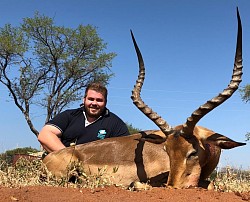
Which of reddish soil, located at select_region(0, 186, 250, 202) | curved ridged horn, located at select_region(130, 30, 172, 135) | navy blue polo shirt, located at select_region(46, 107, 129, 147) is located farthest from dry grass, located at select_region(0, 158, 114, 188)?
curved ridged horn, located at select_region(130, 30, 172, 135)

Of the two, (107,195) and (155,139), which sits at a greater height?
(155,139)

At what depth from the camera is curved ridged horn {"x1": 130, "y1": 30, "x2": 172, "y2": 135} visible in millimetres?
5765

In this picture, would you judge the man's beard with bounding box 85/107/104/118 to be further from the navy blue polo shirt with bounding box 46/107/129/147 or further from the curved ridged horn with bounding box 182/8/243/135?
the curved ridged horn with bounding box 182/8/243/135

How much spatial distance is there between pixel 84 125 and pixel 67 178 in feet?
6.91

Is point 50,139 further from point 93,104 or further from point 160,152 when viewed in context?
point 160,152

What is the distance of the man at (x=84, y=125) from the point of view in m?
6.92

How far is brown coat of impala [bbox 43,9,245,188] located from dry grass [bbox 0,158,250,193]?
242 mm

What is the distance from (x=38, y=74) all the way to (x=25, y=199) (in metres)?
22.5

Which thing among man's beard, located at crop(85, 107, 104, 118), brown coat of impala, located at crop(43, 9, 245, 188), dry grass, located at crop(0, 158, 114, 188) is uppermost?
man's beard, located at crop(85, 107, 104, 118)

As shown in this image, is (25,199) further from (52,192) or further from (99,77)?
Answer: (99,77)

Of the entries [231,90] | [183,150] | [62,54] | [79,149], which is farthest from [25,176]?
[62,54]

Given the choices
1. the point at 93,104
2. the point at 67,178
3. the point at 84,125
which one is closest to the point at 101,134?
the point at 84,125

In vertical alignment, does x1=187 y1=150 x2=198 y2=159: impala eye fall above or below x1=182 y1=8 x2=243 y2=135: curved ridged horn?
below

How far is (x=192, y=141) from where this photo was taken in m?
5.33
